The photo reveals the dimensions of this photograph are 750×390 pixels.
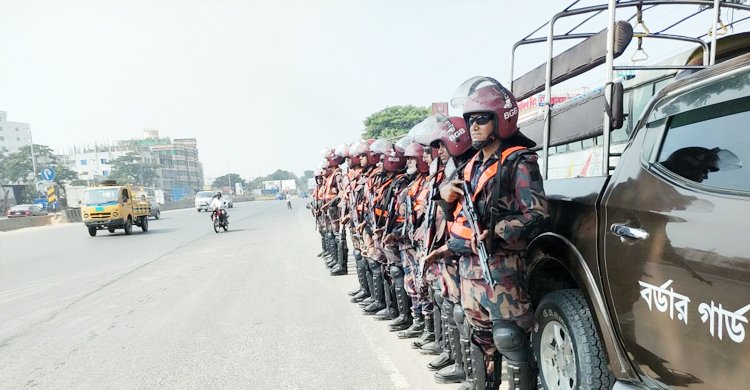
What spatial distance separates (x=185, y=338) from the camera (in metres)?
5.02

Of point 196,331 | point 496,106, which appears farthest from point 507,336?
point 196,331

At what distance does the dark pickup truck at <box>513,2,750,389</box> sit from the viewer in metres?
1.57

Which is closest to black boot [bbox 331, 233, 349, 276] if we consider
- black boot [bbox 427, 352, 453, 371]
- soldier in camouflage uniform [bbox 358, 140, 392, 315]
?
soldier in camouflage uniform [bbox 358, 140, 392, 315]

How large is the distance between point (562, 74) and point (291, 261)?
7.49m

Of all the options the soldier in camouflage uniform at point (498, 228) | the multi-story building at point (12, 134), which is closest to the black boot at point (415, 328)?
the soldier in camouflage uniform at point (498, 228)

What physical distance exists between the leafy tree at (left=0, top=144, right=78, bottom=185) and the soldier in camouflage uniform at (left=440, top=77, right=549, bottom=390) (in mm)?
71324

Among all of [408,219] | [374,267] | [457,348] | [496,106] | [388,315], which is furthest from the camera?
A: [374,267]

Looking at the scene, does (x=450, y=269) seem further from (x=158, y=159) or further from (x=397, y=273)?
(x=158, y=159)

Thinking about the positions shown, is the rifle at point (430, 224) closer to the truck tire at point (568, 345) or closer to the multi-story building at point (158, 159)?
the truck tire at point (568, 345)

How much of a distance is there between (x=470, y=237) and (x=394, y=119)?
174 ft

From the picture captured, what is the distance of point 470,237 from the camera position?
284 centimetres

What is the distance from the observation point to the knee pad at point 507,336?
2.68 metres

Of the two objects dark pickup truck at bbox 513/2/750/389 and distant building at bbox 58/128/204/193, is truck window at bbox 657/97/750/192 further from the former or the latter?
distant building at bbox 58/128/204/193

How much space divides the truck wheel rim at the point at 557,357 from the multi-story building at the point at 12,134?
136 metres
